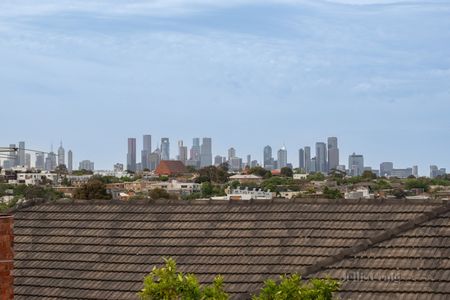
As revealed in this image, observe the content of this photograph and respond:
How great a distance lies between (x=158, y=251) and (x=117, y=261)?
2.64 feet

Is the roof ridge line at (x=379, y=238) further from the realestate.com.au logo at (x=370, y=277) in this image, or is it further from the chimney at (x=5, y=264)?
the chimney at (x=5, y=264)

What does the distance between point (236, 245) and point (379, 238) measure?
2.71 metres

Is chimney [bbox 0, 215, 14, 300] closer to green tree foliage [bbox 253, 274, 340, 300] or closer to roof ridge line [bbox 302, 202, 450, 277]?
green tree foliage [bbox 253, 274, 340, 300]

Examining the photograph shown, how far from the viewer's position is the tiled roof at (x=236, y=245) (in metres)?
17.8

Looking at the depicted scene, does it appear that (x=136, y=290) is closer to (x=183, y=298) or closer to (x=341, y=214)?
(x=341, y=214)

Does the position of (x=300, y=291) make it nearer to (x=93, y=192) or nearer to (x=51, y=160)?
(x=93, y=192)

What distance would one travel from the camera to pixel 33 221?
21.8 meters

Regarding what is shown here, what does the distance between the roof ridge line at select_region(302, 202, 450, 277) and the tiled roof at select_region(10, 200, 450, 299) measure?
0.02m

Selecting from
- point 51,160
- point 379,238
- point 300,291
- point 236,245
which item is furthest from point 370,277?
point 51,160

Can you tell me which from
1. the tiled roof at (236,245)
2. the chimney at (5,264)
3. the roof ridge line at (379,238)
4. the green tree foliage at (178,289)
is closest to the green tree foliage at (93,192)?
the tiled roof at (236,245)

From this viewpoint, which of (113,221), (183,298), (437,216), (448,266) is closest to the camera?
(183,298)

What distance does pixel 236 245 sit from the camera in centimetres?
1927

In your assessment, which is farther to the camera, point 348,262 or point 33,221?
point 33,221

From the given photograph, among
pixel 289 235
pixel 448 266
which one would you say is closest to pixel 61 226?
pixel 289 235
